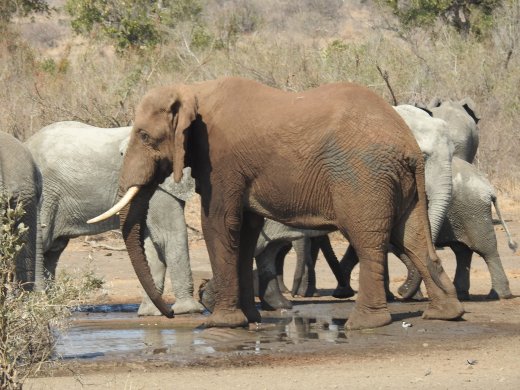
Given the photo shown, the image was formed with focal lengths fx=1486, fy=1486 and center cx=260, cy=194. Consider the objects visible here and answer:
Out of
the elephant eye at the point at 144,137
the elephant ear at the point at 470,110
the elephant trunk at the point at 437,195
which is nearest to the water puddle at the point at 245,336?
the elephant trunk at the point at 437,195

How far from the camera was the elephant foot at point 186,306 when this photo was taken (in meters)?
12.6

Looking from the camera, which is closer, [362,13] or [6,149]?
[6,149]

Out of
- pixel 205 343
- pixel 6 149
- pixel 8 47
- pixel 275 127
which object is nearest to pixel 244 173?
pixel 275 127

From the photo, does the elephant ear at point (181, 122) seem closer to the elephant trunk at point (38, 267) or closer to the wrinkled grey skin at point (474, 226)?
the elephant trunk at point (38, 267)

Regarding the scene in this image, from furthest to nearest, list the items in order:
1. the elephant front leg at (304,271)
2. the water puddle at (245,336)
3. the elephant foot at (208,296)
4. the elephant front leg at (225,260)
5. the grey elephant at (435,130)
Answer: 1. the elephant front leg at (304,271)
2. the grey elephant at (435,130)
3. the elephant foot at (208,296)
4. the elephant front leg at (225,260)
5. the water puddle at (245,336)

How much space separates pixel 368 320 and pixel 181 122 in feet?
6.55

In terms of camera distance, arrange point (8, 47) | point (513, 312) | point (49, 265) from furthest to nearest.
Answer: point (8, 47) < point (49, 265) < point (513, 312)

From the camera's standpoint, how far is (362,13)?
5797cm

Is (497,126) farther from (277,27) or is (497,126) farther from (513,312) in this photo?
(277,27)

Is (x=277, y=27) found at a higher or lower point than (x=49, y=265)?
higher

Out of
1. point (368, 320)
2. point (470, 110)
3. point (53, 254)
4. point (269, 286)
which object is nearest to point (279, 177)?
point (368, 320)

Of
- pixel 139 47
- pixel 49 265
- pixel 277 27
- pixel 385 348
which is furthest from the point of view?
pixel 277 27

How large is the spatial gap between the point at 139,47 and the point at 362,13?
98.4 feet

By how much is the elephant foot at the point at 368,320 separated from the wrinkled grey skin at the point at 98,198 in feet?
6.85
